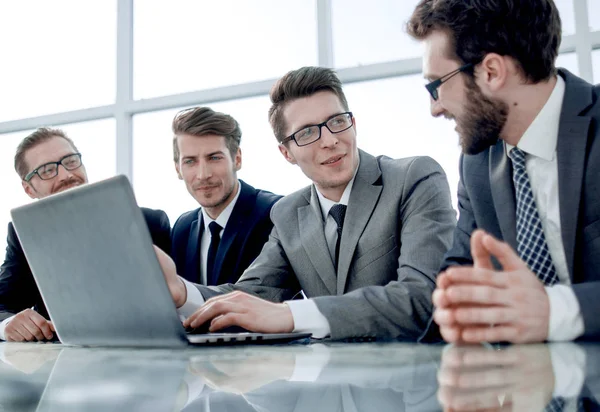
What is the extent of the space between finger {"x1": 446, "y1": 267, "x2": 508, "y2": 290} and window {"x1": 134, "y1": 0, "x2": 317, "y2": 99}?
3633 mm

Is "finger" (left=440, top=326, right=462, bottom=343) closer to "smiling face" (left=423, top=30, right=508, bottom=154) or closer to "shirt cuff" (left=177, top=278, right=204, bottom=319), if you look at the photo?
"smiling face" (left=423, top=30, right=508, bottom=154)

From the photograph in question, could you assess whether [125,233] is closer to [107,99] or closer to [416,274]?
[416,274]

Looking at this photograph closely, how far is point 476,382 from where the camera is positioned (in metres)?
0.52

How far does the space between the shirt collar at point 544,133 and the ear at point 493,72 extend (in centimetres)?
15

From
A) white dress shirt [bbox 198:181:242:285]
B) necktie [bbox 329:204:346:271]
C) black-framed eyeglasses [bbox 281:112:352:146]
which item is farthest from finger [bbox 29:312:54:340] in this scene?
black-framed eyeglasses [bbox 281:112:352:146]

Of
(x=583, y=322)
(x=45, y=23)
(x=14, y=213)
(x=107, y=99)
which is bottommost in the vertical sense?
(x=583, y=322)

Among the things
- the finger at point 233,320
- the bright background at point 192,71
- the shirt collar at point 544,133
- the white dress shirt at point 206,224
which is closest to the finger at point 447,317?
the finger at point 233,320

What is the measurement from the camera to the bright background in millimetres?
4195

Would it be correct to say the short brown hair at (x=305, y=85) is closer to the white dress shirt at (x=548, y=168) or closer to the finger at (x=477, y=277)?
the white dress shirt at (x=548, y=168)

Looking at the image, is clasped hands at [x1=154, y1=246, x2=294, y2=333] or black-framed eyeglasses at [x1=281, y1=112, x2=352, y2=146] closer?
clasped hands at [x1=154, y1=246, x2=294, y2=333]

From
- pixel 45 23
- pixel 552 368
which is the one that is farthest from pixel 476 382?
pixel 45 23

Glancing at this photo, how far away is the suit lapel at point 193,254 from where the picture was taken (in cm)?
271

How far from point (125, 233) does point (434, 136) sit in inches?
129

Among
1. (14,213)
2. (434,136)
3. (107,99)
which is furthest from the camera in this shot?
(107,99)
